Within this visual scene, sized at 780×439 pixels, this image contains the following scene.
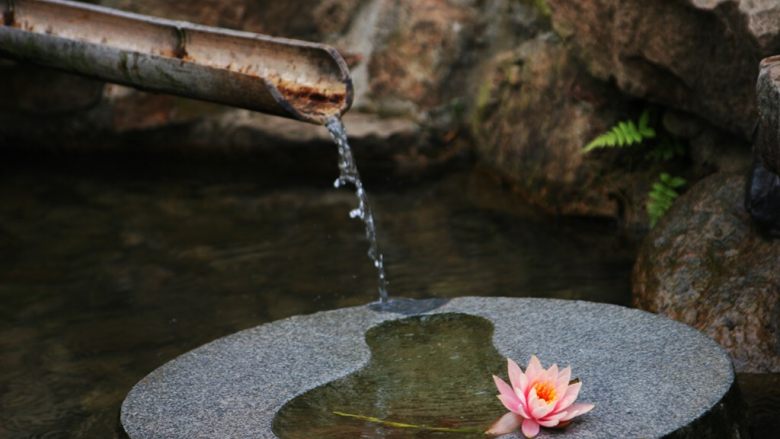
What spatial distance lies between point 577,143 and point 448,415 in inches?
125

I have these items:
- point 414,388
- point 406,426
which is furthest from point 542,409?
point 414,388

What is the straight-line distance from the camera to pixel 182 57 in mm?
4477

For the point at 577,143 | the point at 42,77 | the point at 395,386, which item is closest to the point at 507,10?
the point at 577,143

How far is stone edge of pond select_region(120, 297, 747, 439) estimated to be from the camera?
330cm

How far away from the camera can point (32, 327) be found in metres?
5.39

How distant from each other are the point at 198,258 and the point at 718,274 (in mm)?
2677

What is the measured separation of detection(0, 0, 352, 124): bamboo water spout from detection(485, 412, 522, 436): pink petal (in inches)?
52.2

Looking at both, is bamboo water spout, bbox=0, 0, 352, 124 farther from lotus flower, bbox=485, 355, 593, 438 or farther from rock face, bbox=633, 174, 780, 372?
rock face, bbox=633, 174, 780, 372

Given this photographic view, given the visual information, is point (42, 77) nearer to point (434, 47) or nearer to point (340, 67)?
point (434, 47)

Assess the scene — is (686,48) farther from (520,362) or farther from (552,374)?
(552,374)

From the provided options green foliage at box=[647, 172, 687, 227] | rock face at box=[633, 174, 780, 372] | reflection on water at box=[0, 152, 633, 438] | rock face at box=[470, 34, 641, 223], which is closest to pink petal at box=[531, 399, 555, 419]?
rock face at box=[633, 174, 780, 372]

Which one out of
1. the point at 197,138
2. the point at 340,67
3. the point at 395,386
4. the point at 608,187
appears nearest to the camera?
the point at 395,386

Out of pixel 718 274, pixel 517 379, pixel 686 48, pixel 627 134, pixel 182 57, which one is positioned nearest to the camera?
pixel 517 379

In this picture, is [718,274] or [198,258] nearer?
[718,274]
